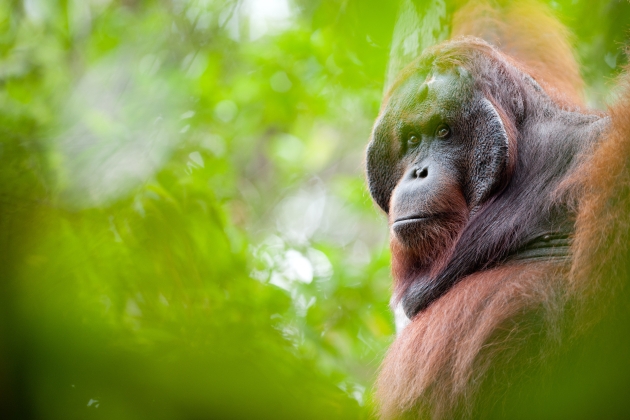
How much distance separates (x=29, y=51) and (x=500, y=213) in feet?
7.19

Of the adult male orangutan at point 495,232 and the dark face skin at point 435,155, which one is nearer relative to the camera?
the adult male orangutan at point 495,232

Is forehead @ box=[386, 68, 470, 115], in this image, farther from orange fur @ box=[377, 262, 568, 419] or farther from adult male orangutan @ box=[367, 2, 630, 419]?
orange fur @ box=[377, 262, 568, 419]

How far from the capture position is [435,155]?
2566mm

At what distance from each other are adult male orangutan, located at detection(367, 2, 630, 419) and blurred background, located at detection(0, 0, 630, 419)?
0.90 ft

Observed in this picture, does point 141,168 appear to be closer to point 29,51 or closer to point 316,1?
point 29,51

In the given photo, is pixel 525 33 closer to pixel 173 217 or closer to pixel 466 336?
pixel 466 336

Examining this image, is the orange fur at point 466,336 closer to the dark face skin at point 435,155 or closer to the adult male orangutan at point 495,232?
the adult male orangutan at point 495,232

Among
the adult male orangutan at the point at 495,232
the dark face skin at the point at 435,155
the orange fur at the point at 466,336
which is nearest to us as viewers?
the adult male orangutan at the point at 495,232

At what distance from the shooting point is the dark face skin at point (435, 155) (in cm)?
245

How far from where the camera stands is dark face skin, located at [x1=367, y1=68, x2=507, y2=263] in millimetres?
2447

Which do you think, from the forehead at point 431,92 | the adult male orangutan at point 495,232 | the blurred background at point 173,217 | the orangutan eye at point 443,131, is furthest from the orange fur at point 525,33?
the orangutan eye at point 443,131

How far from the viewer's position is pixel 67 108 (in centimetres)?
265

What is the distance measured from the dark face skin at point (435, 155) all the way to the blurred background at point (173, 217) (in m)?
0.27

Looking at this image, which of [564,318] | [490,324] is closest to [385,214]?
[490,324]
